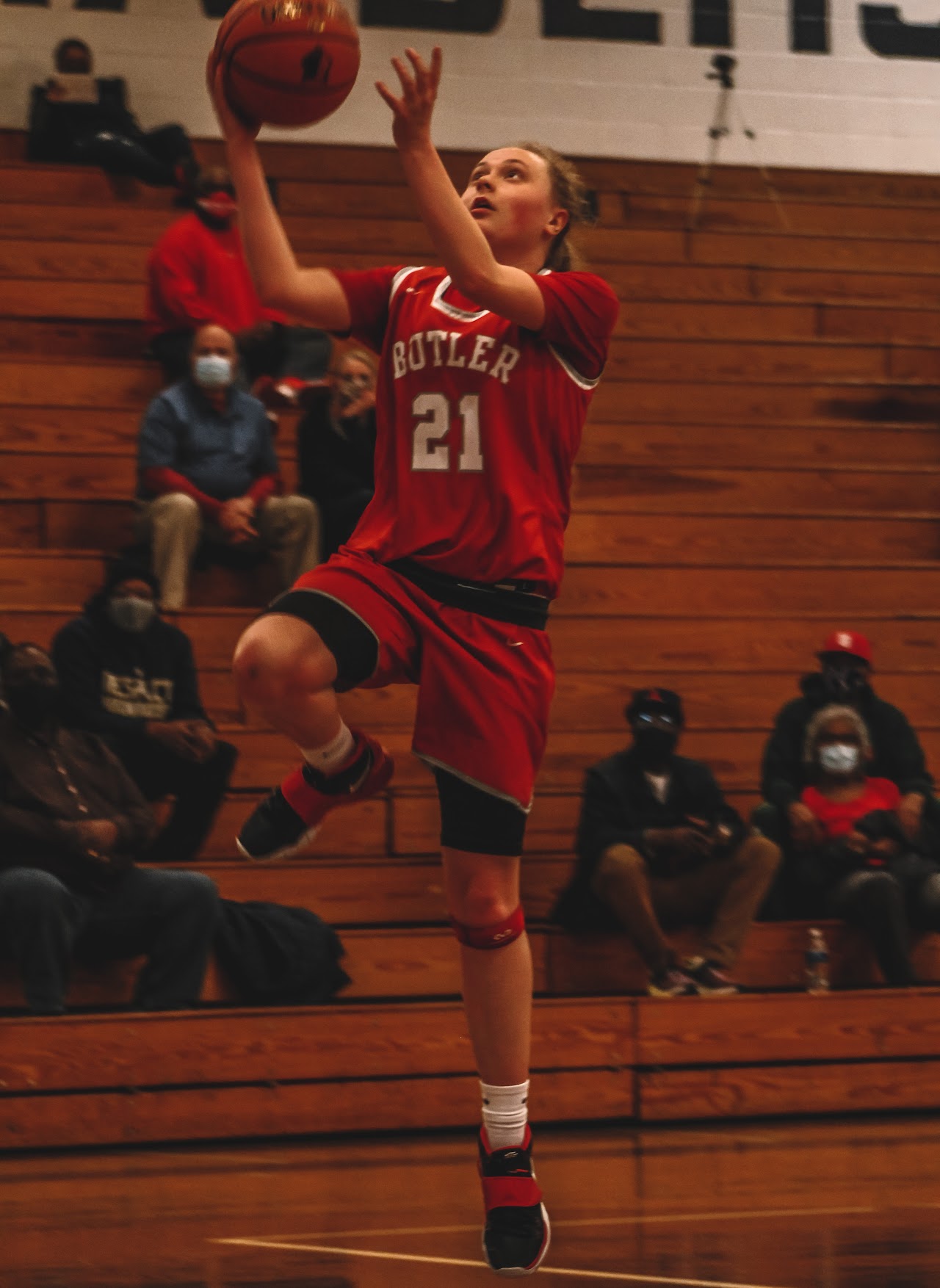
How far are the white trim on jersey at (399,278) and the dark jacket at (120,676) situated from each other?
2.45 metres

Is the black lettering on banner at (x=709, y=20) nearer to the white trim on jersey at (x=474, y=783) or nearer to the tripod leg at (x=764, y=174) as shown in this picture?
the tripod leg at (x=764, y=174)

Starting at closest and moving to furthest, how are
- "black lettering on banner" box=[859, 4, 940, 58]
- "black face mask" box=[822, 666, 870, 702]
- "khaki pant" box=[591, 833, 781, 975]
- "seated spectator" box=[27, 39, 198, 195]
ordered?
1. "khaki pant" box=[591, 833, 781, 975]
2. "black face mask" box=[822, 666, 870, 702]
3. "seated spectator" box=[27, 39, 198, 195]
4. "black lettering on banner" box=[859, 4, 940, 58]

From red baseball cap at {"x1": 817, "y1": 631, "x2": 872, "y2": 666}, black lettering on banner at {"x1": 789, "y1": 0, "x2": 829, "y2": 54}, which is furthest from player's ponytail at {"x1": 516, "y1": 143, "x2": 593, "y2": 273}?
black lettering on banner at {"x1": 789, "y1": 0, "x2": 829, "y2": 54}

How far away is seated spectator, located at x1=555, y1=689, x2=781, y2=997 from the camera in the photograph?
4914mm

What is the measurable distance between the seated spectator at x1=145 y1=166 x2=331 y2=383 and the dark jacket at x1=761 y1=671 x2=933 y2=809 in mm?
2677

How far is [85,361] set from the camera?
736cm

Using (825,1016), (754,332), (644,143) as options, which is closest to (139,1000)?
(825,1016)

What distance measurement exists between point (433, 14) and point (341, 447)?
13.7 ft

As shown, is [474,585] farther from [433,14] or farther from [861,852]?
[433,14]

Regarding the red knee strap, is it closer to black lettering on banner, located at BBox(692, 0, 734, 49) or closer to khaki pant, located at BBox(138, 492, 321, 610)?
khaki pant, located at BBox(138, 492, 321, 610)

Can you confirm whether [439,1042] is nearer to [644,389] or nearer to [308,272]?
[308,272]

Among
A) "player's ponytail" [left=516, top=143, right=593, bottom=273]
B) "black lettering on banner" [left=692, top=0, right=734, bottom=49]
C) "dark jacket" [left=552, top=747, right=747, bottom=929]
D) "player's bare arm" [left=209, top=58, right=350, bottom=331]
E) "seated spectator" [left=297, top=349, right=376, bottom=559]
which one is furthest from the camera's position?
"black lettering on banner" [left=692, top=0, right=734, bottom=49]

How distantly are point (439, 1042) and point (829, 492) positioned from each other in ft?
11.9

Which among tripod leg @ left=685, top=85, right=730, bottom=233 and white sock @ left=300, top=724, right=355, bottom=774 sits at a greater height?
tripod leg @ left=685, top=85, right=730, bottom=233
